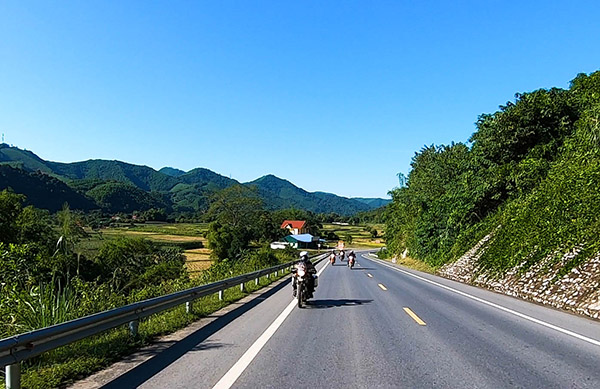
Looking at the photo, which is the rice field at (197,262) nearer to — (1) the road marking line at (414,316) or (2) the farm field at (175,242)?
(2) the farm field at (175,242)

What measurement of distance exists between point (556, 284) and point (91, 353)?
42.7 ft

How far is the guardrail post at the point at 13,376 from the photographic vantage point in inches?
195

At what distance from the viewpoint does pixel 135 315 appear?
26.5 feet

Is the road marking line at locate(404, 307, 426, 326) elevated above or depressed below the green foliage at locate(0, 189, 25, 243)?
below

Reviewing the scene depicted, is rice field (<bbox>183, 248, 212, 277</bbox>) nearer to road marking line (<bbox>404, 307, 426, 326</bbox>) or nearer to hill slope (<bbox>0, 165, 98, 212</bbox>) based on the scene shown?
road marking line (<bbox>404, 307, 426, 326</bbox>)

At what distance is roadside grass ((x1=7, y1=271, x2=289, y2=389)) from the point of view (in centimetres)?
568

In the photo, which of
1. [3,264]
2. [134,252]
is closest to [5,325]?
[3,264]

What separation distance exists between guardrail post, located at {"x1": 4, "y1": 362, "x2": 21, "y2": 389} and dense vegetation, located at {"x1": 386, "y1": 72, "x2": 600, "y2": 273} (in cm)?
1438

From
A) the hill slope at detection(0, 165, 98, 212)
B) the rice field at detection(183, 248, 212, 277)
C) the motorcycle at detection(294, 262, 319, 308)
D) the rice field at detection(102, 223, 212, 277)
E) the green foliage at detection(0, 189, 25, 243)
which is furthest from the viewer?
the hill slope at detection(0, 165, 98, 212)

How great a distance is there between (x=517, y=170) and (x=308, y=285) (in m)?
19.8

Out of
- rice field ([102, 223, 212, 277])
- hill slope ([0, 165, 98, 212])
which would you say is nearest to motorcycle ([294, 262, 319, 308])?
rice field ([102, 223, 212, 277])

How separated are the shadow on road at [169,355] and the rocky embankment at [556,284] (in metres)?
8.90

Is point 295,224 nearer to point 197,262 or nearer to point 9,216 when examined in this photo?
point 197,262

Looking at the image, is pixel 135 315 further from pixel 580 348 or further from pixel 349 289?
pixel 349 289
